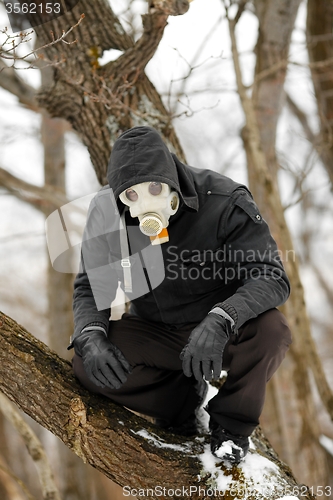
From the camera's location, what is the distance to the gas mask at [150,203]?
192 cm

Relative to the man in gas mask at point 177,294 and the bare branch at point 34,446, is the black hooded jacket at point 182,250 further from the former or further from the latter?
the bare branch at point 34,446

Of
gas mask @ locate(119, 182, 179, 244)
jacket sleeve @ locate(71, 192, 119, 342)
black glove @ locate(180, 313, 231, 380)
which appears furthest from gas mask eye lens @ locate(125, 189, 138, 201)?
black glove @ locate(180, 313, 231, 380)

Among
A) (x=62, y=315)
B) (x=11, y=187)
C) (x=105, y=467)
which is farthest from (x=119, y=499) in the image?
(x=105, y=467)

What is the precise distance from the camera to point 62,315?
19.8ft

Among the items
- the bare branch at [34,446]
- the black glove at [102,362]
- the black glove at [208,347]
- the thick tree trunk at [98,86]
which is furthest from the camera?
the thick tree trunk at [98,86]

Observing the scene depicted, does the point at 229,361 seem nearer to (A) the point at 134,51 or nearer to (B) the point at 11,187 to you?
(A) the point at 134,51

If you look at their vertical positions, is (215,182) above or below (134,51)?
below

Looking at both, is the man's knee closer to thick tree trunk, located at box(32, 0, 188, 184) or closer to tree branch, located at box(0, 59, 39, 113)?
thick tree trunk, located at box(32, 0, 188, 184)

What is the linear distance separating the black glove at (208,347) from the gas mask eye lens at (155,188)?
0.54 m

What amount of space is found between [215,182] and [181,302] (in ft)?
1.90

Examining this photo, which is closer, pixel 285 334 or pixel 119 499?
pixel 285 334

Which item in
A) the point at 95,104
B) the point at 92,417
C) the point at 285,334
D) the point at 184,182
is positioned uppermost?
the point at 95,104

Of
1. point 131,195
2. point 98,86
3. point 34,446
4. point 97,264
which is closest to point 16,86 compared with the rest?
point 98,86

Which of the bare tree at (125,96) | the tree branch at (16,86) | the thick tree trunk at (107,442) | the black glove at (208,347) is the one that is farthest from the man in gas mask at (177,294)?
the tree branch at (16,86)
